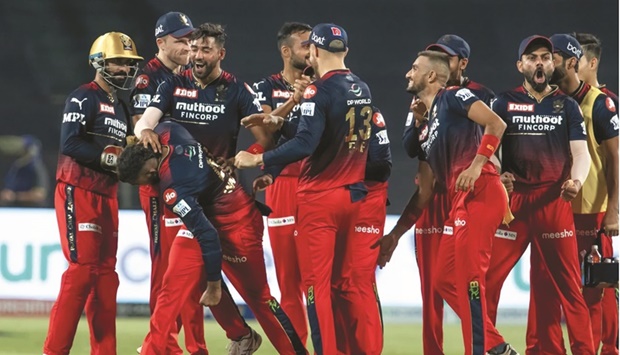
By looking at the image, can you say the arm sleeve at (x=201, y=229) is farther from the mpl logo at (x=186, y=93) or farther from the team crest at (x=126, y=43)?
the team crest at (x=126, y=43)

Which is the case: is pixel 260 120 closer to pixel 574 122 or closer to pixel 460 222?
pixel 460 222

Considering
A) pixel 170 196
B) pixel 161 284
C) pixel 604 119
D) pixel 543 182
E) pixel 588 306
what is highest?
pixel 604 119

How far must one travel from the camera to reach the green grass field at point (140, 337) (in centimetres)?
A: 898

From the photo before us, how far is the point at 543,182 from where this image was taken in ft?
24.4

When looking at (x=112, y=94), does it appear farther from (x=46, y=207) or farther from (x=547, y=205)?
(x=46, y=207)

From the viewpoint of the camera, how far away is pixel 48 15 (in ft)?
49.7

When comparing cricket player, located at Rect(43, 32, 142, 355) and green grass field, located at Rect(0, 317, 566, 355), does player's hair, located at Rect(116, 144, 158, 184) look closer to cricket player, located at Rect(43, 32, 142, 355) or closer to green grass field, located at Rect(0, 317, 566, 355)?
cricket player, located at Rect(43, 32, 142, 355)

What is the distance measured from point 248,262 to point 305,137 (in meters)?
0.75

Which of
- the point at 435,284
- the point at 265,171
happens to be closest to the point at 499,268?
the point at 435,284

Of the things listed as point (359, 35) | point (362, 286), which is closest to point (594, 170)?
point (362, 286)

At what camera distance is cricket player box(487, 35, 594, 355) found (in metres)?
7.35

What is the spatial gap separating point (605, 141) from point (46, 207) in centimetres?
649

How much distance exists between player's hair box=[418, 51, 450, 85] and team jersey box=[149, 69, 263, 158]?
104 centimetres

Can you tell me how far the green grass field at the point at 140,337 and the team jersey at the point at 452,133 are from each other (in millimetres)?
2346
